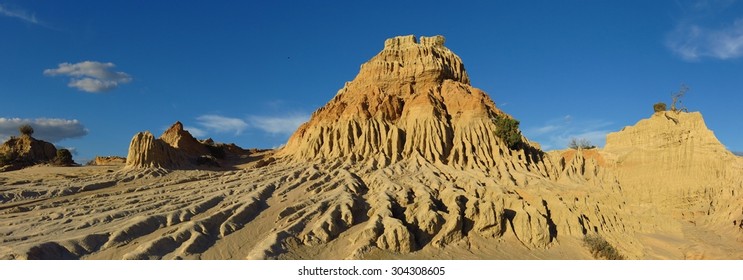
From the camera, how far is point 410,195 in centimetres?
2661

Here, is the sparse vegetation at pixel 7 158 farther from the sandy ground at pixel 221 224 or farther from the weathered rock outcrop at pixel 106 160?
the sandy ground at pixel 221 224

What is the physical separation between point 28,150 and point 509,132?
4046 centimetres

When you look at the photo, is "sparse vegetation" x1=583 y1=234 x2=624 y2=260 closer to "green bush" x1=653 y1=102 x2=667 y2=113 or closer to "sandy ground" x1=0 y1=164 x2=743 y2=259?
"sandy ground" x1=0 y1=164 x2=743 y2=259

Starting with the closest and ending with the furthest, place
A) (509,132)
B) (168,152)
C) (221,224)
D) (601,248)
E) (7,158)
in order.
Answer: (221,224)
(601,248)
(168,152)
(509,132)
(7,158)

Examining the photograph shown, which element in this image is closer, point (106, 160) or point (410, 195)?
point (410, 195)

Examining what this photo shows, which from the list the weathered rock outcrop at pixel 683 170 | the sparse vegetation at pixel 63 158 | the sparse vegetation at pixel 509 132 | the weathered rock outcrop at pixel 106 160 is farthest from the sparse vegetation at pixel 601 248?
the sparse vegetation at pixel 63 158

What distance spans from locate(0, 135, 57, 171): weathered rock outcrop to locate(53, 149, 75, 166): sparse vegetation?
4.09 meters

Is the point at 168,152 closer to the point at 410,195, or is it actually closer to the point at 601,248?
the point at 410,195

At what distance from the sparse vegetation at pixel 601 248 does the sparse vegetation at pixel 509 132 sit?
10508 millimetres

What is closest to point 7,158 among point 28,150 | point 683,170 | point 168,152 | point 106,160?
point 28,150

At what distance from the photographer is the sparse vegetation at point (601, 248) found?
24.5 m

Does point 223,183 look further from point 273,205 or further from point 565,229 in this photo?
point 565,229

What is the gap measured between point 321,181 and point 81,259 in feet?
42.7
